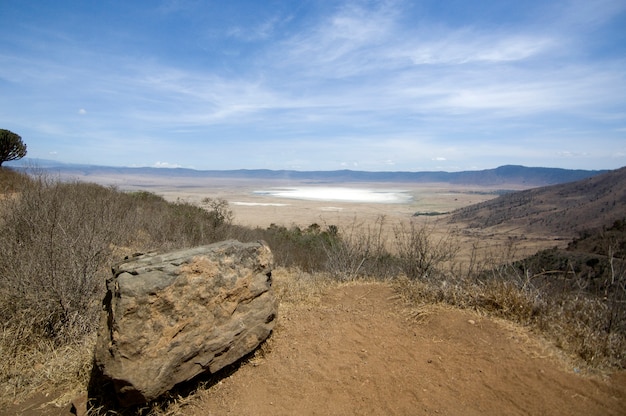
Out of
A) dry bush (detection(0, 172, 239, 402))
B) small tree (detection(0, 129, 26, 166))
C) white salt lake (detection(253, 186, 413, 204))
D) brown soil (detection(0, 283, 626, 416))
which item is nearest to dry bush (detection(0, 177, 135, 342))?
dry bush (detection(0, 172, 239, 402))

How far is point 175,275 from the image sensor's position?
3.93 m

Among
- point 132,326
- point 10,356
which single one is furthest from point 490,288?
point 10,356

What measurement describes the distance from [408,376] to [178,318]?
8.64 ft

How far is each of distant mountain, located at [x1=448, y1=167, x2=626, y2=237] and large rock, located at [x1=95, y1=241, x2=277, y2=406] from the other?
1649 inches

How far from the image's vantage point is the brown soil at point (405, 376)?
374 cm

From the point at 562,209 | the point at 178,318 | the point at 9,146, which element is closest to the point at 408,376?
the point at 178,318

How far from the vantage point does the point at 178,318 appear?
12.5 ft

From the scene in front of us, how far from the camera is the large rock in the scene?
354cm

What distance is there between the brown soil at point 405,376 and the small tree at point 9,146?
15.9 metres

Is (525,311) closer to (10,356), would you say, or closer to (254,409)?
(254,409)

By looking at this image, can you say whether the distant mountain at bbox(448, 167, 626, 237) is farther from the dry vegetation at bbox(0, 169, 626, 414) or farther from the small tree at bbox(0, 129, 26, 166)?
the small tree at bbox(0, 129, 26, 166)

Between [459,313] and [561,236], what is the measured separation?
41356 mm

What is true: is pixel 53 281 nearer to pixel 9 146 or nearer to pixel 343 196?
pixel 9 146

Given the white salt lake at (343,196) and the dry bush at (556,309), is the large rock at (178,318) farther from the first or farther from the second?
the white salt lake at (343,196)
